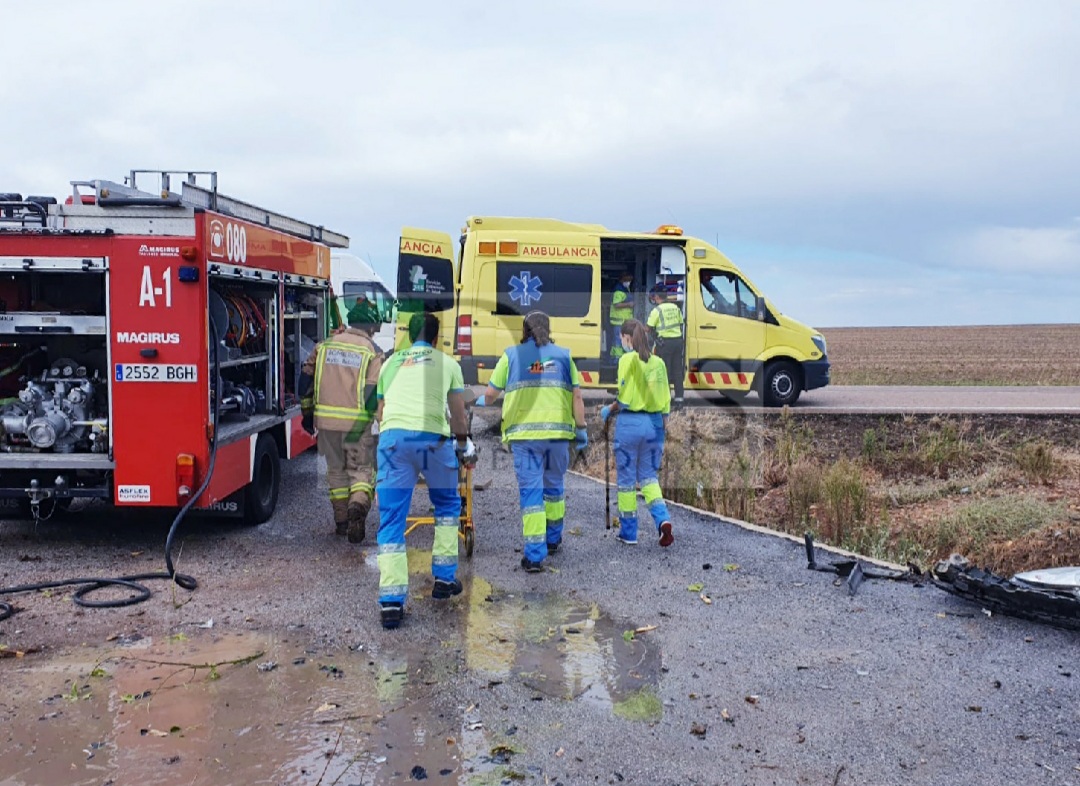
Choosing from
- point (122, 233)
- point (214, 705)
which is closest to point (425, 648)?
point (214, 705)

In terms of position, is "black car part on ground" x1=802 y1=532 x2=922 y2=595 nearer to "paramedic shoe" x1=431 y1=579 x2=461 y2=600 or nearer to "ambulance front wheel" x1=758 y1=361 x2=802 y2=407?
"paramedic shoe" x1=431 y1=579 x2=461 y2=600

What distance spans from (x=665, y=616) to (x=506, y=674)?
138 centimetres

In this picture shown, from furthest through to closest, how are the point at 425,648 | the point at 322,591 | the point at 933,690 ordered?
the point at 322,591 < the point at 425,648 < the point at 933,690

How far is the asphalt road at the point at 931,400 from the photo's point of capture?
14.7 metres

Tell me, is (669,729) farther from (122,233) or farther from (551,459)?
(122,233)

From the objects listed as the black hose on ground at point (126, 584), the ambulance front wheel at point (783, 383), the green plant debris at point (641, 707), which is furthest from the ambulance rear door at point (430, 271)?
the green plant debris at point (641, 707)

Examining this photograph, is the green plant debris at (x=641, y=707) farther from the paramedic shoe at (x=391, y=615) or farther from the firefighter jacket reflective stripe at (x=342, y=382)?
the firefighter jacket reflective stripe at (x=342, y=382)

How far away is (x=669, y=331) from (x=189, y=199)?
7499 mm

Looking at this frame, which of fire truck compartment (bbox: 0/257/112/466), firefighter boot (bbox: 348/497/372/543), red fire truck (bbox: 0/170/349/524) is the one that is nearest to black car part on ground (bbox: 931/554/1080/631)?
firefighter boot (bbox: 348/497/372/543)

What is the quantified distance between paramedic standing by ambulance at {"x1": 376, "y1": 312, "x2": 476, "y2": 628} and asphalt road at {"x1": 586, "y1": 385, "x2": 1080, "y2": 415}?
941 cm

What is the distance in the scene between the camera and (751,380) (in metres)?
15.2

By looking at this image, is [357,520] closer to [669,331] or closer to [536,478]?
[536,478]

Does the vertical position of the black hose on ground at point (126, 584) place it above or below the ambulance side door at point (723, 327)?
below

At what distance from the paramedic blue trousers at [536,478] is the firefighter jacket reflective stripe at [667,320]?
6.66 metres
